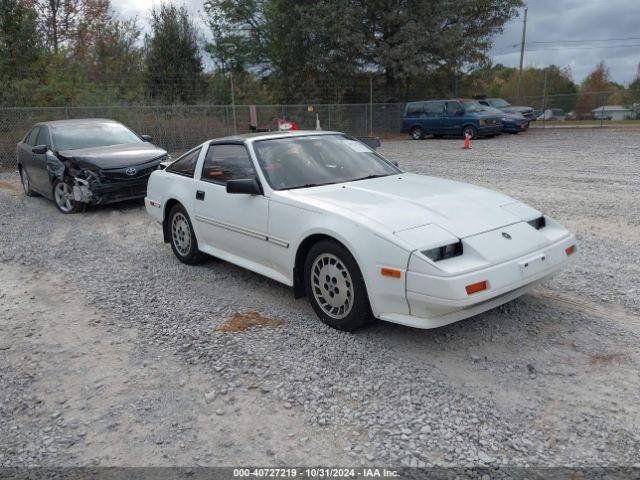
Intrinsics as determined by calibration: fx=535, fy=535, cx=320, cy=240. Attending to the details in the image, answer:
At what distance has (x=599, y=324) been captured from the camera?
403 centimetres

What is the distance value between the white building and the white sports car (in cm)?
2714

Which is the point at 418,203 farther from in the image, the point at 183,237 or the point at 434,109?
the point at 434,109

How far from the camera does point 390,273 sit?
3.54 meters

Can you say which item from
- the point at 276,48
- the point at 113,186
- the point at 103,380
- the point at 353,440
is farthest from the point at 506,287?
the point at 276,48

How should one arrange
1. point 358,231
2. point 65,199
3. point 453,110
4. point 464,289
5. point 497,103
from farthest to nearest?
point 497,103, point 453,110, point 65,199, point 358,231, point 464,289

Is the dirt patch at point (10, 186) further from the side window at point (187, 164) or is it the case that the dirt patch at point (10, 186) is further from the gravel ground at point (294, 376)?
the side window at point (187, 164)

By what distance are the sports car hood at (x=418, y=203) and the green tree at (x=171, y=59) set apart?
22.8 metres

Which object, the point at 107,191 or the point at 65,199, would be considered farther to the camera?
the point at 65,199

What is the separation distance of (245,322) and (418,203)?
1.68 m

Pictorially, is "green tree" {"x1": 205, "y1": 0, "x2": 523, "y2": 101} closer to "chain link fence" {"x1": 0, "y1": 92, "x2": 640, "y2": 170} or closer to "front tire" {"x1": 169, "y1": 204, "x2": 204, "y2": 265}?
"chain link fence" {"x1": 0, "y1": 92, "x2": 640, "y2": 170}

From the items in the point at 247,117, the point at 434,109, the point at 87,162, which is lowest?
the point at 87,162

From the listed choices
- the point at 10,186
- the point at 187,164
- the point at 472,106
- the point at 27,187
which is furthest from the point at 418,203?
the point at 472,106

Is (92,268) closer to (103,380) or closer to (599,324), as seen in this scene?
(103,380)

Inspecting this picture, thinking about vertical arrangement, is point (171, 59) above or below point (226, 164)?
above
